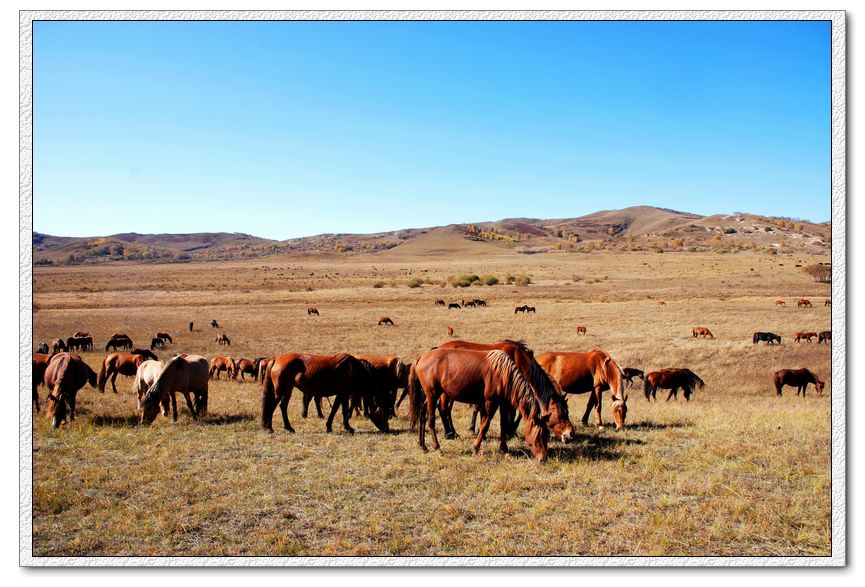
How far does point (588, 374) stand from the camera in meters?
12.0

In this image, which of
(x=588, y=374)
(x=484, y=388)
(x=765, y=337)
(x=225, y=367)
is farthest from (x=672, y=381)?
(x=225, y=367)

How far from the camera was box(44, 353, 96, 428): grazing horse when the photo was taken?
34.3ft

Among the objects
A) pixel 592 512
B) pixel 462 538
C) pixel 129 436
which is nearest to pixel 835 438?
pixel 592 512

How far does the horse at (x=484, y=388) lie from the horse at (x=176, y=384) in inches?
215

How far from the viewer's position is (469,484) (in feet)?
24.7

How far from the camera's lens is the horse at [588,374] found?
11.5 meters

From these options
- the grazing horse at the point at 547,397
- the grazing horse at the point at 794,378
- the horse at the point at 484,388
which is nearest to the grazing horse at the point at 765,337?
the grazing horse at the point at 794,378

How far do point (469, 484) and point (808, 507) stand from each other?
407 centimetres

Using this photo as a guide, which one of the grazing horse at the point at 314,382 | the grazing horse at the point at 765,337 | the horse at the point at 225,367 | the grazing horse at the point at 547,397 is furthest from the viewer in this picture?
the grazing horse at the point at 765,337

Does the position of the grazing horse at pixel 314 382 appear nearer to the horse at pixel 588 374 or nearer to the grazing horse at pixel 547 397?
the grazing horse at pixel 547 397

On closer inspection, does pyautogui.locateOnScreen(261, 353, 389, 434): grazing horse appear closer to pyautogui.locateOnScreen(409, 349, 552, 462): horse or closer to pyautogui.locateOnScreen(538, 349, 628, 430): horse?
pyautogui.locateOnScreen(409, 349, 552, 462): horse

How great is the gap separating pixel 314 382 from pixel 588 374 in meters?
5.89

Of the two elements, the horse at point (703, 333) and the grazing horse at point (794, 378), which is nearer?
the grazing horse at point (794, 378)

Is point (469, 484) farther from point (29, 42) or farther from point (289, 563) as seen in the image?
point (29, 42)
